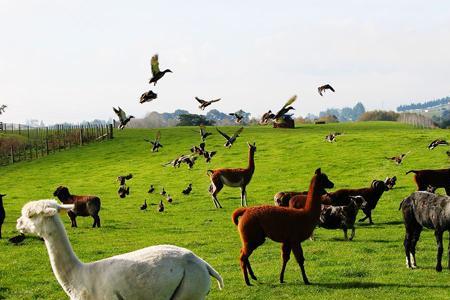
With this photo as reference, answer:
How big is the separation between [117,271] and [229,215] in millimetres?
18176

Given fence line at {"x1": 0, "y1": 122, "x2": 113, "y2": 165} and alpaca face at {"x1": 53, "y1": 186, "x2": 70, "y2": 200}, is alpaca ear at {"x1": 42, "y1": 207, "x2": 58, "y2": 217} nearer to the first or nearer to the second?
alpaca face at {"x1": 53, "y1": 186, "x2": 70, "y2": 200}

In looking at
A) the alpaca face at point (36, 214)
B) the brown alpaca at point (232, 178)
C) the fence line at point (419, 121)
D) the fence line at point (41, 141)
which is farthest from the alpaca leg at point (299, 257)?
the fence line at point (419, 121)

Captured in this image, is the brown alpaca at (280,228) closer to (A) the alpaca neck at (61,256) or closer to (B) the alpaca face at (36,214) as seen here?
(A) the alpaca neck at (61,256)

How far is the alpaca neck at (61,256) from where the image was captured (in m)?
6.36

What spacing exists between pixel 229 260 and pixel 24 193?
24437mm

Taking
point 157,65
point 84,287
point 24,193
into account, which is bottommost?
point 24,193

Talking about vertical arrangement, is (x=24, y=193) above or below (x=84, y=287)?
below

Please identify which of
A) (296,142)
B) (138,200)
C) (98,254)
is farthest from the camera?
(296,142)

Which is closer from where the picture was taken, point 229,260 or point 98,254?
point 229,260

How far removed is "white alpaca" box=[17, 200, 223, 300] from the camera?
630 centimetres

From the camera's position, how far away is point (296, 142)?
50656 mm

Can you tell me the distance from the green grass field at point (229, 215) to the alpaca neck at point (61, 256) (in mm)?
5631

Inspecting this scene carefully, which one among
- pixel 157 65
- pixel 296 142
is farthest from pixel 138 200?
pixel 296 142

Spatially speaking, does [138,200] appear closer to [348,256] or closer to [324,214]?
[324,214]
